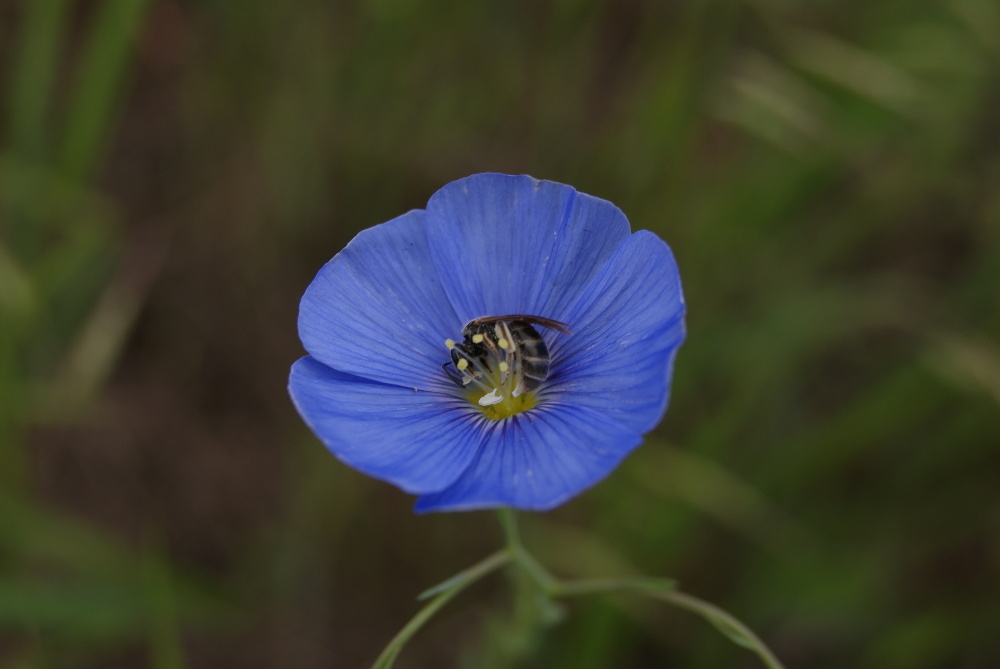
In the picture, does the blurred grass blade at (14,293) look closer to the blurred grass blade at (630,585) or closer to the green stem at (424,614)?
the green stem at (424,614)

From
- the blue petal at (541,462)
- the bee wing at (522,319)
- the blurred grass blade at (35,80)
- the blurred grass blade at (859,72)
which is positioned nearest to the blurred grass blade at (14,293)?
the blurred grass blade at (35,80)

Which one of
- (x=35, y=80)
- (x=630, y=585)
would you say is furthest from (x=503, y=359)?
(x=35, y=80)

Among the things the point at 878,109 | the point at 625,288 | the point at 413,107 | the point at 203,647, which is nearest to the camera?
the point at 625,288

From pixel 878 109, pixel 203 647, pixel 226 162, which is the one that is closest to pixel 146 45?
pixel 226 162

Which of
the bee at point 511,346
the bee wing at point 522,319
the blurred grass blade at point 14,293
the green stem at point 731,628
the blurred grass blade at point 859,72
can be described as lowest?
the green stem at point 731,628

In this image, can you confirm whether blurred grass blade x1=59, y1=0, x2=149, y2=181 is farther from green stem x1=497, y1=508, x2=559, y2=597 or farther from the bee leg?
green stem x1=497, y1=508, x2=559, y2=597

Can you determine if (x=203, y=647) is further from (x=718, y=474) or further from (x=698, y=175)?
(x=698, y=175)

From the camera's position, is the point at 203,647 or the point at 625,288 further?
the point at 203,647
